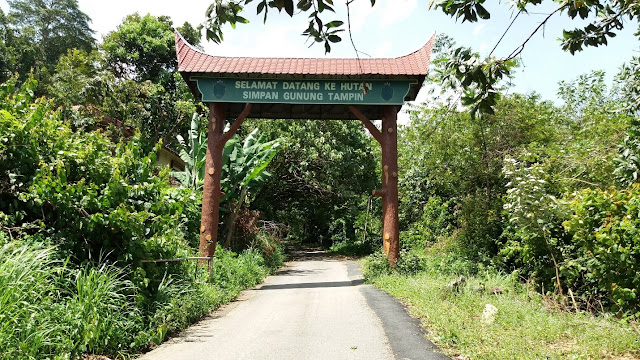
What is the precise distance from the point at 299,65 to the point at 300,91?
0.85 meters

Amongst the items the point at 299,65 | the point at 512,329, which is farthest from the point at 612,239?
the point at 299,65

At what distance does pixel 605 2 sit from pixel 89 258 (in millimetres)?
6810

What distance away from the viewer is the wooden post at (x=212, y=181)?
1209cm

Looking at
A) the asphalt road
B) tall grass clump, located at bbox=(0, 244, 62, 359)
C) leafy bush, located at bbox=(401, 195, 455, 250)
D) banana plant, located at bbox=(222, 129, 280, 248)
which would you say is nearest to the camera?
tall grass clump, located at bbox=(0, 244, 62, 359)

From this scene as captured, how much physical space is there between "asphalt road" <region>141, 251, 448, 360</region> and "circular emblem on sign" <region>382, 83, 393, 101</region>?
16.6ft

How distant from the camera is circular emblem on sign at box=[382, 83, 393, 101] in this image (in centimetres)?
1260

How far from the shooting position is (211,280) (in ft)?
34.5

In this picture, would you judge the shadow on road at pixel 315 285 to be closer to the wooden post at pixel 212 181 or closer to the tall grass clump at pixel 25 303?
the wooden post at pixel 212 181

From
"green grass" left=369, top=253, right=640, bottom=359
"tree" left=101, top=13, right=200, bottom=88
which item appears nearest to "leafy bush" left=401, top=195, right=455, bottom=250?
"green grass" left=369, top=253, right=640, bottom=359

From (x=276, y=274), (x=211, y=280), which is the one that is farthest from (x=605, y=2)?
(x=276, y=274)

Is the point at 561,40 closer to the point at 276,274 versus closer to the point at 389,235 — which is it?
the point at 389,235

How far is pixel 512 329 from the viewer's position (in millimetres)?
6195

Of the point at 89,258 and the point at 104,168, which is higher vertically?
the point at 104,168

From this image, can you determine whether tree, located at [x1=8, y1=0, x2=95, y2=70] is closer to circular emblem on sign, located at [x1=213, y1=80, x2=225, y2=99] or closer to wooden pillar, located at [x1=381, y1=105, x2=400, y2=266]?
circular emblem on sign, located at [x1=213, y1=80, x2=225, y2=99]
